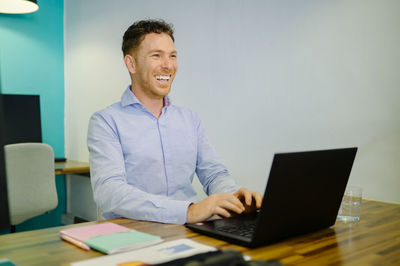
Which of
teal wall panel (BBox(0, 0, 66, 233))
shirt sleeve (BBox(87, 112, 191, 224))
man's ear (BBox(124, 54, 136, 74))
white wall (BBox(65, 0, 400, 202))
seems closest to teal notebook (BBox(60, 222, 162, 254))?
shirt sleeve (BBox(87, 112, 191, 224))

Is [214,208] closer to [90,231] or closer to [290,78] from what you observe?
[90,231]

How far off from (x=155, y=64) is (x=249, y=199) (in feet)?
Answer: 2.69

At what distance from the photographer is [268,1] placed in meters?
2.24

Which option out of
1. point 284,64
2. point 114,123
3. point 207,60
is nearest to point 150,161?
point 114,123

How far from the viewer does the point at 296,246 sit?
0.91 meters

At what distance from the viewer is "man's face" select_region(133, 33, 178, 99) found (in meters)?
1.71

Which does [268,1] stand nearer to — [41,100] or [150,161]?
[150,161]

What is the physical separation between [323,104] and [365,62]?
0.29 m

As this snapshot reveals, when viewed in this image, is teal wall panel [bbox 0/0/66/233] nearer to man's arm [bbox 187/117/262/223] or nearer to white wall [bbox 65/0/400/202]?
white wall [bbox 65/0/400/202]

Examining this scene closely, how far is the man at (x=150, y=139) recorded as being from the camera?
145 cm

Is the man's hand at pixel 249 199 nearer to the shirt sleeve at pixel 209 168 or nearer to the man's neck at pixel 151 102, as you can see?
the shirt sleeve at pixel 209 168

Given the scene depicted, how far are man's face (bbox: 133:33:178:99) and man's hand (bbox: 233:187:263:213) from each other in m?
0.70

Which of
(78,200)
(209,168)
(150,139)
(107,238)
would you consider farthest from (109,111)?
(78,200)

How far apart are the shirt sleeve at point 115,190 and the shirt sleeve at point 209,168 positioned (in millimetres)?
420
